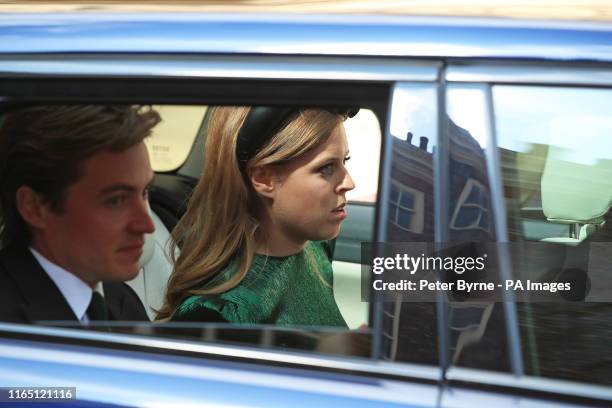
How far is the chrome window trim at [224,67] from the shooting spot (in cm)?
179

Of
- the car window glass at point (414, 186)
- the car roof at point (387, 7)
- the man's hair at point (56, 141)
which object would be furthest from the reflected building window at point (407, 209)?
the man's hair at point (56, 141)

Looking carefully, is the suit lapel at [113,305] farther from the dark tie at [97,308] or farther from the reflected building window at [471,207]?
the reflected building window at [471,207]

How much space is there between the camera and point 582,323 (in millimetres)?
1806

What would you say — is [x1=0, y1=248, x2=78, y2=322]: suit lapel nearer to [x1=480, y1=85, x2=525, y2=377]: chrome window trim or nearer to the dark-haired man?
the dark-haired man

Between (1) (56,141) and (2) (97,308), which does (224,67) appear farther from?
(2) (97,308)

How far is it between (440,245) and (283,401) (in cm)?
41

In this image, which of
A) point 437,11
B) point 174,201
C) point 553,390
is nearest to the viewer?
point 553,390

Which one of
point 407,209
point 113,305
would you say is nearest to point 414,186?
point 407,209

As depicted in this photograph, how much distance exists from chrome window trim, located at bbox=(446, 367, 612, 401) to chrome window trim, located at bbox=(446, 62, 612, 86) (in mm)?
533

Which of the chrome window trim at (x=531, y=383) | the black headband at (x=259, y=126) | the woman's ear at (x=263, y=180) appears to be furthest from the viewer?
the woman's ear at (x=263, y=180)

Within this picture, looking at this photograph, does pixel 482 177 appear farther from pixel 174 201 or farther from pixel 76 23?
pixel 76 23

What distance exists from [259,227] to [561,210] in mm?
595

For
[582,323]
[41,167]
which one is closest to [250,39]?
[41,167]

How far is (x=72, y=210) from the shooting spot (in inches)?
77.0
